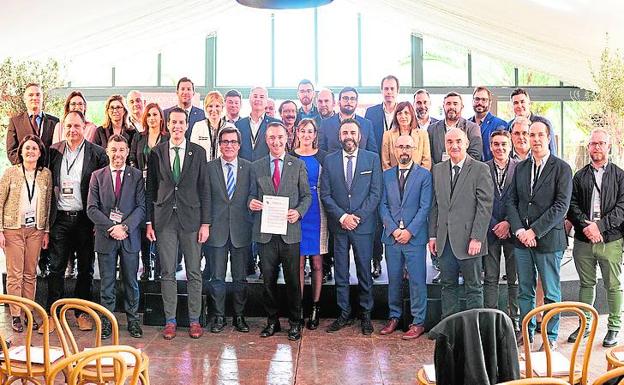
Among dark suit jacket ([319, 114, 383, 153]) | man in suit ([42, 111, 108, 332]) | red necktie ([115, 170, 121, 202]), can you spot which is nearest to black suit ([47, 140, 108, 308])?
man in suit ([42, 111, 108, 332])

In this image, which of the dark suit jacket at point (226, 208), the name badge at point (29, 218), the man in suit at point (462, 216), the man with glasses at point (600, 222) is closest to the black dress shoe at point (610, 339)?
the man with glasses at point (600, 222)

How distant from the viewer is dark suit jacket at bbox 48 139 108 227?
577 cm

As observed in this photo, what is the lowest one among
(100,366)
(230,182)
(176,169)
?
(100,366)

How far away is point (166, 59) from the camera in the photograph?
13.3 m

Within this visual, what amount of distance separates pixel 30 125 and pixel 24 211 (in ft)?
3.49

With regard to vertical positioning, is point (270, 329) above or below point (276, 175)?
below

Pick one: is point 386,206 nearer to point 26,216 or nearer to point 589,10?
point 26,216

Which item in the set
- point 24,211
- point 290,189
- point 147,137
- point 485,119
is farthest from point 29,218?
point 485,119

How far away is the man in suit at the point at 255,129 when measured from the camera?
627 centimetres

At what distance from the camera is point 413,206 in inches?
221

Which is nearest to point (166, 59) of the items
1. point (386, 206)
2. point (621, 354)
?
point (386, 206)

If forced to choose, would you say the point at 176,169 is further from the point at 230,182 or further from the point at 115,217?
the point at 115,217

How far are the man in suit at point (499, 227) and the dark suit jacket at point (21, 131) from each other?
4.10 metres

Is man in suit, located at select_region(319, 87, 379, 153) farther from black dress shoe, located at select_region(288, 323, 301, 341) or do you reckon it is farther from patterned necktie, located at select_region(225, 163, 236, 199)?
black dress shoe, located at select_region(288, 323, 301, 341)
